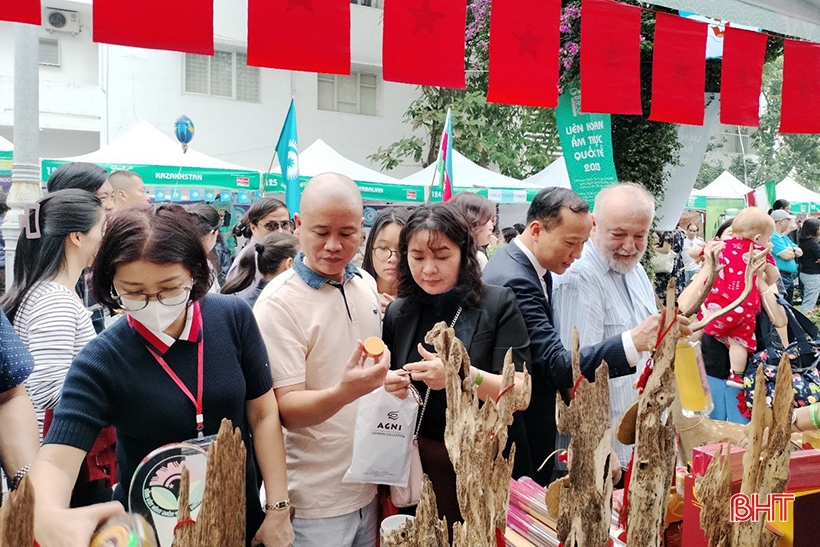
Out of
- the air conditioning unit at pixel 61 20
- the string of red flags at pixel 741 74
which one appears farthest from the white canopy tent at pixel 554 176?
the air conditioning unit at pixel 61 20

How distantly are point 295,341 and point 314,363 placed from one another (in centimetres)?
9

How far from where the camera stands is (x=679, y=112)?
3404 mm

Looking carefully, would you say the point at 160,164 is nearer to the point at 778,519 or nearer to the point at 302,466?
the point at 302,466

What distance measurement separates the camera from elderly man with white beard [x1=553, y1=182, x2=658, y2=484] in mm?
2340

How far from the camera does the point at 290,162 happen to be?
5855 mm

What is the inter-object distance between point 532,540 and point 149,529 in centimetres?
72

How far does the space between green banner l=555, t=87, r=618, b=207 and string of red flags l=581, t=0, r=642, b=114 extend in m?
2.24

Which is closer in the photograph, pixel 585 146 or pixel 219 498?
pixel 219 498

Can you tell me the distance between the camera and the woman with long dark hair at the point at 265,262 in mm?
3156

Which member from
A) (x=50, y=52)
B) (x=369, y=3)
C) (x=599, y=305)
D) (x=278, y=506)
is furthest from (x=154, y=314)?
(x=369, y=3)

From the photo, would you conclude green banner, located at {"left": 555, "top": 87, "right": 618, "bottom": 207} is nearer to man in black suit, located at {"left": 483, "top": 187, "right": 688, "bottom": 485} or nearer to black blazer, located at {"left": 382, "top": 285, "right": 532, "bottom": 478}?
man in black suit, located at {"left": 483, "top": 187, "right": 688, "bottom": 485}

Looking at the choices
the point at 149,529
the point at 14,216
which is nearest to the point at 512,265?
the point at 149,529

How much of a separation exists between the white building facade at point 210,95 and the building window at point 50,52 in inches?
0.7

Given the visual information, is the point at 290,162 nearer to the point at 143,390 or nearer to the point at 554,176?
the point at 143,390
